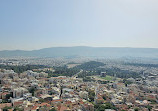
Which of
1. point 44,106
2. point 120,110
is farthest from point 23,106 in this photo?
→ point 120,110

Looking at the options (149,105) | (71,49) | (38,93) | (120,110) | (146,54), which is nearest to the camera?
(120,110)

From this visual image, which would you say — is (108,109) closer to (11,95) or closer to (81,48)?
(11,95)

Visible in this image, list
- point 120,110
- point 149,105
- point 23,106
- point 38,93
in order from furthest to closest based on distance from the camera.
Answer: point 38,93, point 149,105, point 120,110, point 23,106

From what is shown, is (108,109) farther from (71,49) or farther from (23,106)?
(71,49)

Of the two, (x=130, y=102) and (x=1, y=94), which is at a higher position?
(x=1, y=94)

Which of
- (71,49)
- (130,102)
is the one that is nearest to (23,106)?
(130,102)

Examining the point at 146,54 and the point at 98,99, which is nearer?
the point at 98,99

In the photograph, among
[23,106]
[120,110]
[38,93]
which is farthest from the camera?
[38,93]

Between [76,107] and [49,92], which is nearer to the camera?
[76,107]

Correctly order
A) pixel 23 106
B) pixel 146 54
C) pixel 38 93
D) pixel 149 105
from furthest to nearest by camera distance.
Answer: pixel 146 54 → pixel 38 93 → pixel 149 105 → pixel 23 106
